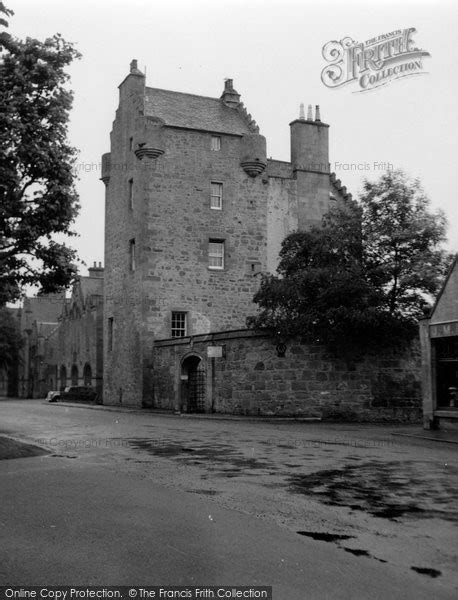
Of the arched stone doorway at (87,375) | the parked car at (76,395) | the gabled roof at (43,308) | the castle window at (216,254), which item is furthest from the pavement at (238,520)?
the gabled roof at (43,308)

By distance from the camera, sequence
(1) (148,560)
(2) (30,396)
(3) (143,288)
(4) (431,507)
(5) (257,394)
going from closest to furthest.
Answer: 1. (1) (148,560)
2. (4) (431,507)
3. (5) (257,394)
4. (3) (143,288)
5. (2) (30,396)

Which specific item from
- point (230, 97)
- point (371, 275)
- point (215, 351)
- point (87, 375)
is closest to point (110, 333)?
point (87, 375)

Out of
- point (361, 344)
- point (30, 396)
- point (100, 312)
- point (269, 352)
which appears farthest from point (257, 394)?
point (30, 396)

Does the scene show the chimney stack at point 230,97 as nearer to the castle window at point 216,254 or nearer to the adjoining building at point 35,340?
the castle window at point 216,254

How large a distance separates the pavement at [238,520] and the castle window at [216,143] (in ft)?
88.5

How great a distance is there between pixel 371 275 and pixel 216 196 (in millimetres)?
15711

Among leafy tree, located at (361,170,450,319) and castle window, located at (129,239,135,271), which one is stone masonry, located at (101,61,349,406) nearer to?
castle window, located at (129,239,135,271)

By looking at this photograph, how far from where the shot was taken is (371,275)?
25531 millimetres

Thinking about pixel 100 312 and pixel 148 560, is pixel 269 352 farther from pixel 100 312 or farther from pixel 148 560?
pixel 100 312

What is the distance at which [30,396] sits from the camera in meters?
73.6

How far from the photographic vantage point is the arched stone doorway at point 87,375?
52.3 meters

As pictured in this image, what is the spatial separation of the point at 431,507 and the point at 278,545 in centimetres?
278

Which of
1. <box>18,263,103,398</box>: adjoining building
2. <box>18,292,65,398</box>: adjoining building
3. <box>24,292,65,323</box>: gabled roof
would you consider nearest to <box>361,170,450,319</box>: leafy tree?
<box>18,263,103,398</box>: adjoining building

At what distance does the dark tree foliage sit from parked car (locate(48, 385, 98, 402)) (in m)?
23.3
